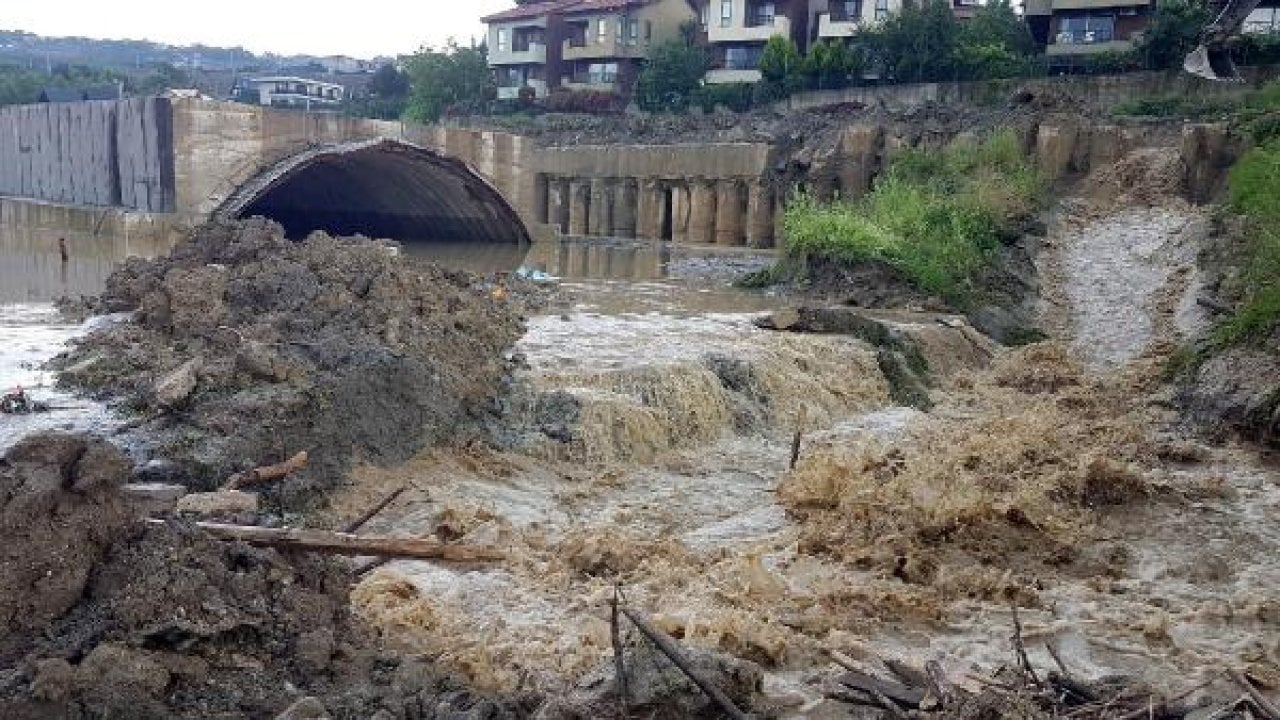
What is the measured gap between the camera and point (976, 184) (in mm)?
24906

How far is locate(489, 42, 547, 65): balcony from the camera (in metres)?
59.7

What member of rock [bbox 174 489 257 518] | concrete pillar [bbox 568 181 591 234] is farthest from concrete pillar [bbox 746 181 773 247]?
rock [bbox 174 489 257 518]

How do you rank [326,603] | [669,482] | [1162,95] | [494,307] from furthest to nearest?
1. [1162,95]
2. [494,307]
3. [669,482]
4. [326,603]

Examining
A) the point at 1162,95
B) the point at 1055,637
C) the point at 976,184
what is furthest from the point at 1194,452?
the point at 1162,95


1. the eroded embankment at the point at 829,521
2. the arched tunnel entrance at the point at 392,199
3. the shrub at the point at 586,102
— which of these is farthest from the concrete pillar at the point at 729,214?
the shrub at the point at 586,102

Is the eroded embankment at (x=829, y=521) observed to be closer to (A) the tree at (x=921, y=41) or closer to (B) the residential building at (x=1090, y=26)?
(A) the tree at (x=921, y=41)

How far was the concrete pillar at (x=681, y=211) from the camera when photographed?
1409 inches

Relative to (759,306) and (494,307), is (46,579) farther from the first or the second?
(759,306)

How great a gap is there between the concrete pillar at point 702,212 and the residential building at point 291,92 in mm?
37667

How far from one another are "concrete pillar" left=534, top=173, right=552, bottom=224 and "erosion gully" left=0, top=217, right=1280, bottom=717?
22190 mm

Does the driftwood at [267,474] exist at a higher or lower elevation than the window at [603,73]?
lower

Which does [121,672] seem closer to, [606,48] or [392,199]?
[392,199]

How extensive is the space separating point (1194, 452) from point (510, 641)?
350 inches

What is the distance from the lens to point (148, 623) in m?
5.43
